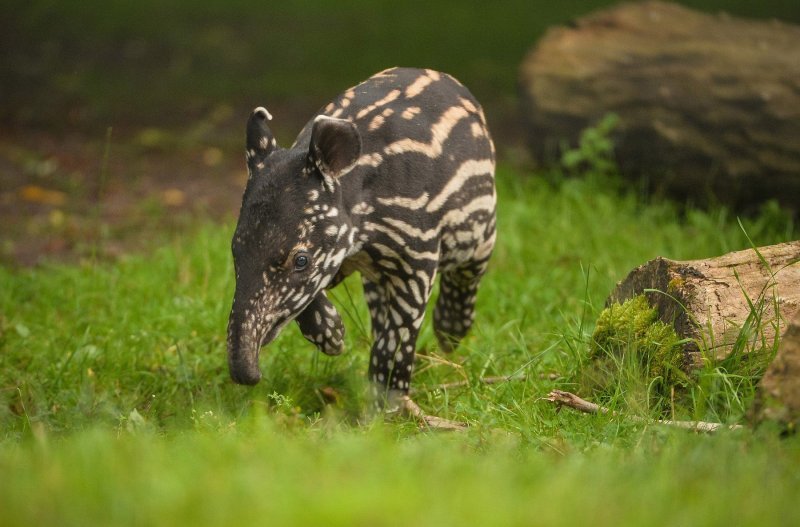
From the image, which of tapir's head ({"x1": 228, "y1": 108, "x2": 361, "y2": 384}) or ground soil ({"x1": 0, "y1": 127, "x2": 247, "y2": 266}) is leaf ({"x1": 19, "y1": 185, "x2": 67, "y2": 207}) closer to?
ground soil ({"x1": 0, "y1": 127, "x2": 247, "y2": 266})

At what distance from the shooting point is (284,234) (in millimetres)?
4266

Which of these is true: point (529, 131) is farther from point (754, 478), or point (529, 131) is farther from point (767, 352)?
point (754, 478)

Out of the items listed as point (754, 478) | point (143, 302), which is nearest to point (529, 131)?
point (143, 302)

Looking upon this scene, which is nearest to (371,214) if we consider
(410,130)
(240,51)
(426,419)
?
(410,130)

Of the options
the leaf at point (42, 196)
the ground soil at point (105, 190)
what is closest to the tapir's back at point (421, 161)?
the ground soil at point (105, 190)

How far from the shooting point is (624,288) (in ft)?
16.1

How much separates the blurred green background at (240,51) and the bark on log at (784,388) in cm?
726

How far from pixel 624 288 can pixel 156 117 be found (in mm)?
7749

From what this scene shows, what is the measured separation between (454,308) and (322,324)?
119 cm

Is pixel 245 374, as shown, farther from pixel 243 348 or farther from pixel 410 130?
pixel 410 130

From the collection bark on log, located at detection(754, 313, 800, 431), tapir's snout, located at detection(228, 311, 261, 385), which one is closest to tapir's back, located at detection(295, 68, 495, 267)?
tapir's snout, located at detection(228, 311, 261, 385)

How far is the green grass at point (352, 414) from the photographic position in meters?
2.75

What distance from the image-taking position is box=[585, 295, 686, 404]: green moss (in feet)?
14.5

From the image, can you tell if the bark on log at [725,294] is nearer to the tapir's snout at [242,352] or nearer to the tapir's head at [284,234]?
the tapir's head at [284,234]
